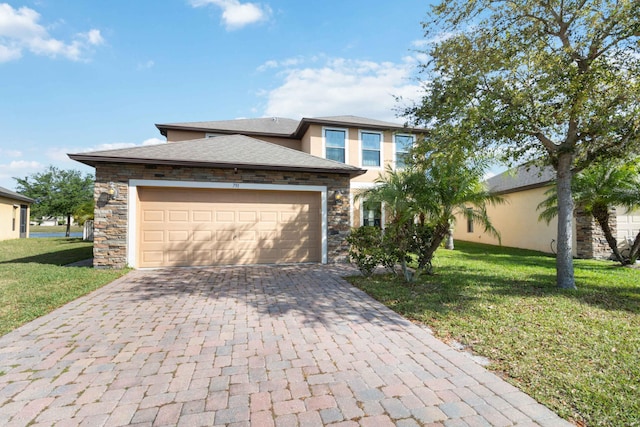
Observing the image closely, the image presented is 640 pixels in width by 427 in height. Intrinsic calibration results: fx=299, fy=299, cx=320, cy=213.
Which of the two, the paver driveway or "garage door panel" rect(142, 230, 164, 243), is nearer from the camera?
the paver driveway

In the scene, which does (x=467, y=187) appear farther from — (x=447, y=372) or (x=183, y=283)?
(x=183, y=283)

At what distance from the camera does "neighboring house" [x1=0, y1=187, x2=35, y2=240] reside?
18.6 m

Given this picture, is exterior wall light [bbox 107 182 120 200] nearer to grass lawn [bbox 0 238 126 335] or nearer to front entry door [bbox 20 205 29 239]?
grass lawn [bbox 0 238 126 335]

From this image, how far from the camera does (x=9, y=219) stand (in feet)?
64.0

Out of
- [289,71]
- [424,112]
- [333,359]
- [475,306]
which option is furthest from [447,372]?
[289,71]

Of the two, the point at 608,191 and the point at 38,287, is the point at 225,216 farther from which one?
the point at 608,191

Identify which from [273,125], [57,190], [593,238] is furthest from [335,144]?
[57,190]

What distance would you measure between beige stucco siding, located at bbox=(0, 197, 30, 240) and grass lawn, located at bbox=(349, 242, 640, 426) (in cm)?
2339

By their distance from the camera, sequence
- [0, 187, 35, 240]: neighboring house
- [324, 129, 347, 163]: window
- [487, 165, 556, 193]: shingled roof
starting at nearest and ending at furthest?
[487, 165, 556, 193]: shingled roof → [324, 129, 347, 163]: window → [0, 187, 35, 240]: neighboring house

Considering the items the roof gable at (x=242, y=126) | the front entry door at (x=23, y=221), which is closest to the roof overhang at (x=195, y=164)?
the roof gable at (x=242, y=126)

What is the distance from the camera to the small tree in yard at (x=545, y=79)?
5723 millimetres

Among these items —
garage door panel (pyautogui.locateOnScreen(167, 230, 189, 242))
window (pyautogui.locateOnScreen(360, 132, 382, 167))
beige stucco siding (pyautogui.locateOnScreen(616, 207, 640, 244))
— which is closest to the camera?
garage door panel (pyautogui.locateOnScreen(167, 230, 189, 242))

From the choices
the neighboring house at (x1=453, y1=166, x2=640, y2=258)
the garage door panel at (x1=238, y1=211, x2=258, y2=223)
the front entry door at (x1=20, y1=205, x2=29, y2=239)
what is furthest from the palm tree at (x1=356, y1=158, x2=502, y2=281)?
the front entry door at (x1=20, y1=205, x2=29, y2=239)

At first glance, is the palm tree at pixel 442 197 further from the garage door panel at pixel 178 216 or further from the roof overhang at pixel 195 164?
the garage door panel at pixel 178 216
